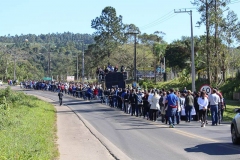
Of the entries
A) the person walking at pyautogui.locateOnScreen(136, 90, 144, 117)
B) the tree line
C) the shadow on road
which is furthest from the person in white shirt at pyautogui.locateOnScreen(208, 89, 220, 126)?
the tree line

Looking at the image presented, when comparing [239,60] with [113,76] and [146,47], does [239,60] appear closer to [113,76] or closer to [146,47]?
[113,76]

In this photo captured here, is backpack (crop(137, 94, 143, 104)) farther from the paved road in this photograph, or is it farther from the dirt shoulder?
the dirt shoulder

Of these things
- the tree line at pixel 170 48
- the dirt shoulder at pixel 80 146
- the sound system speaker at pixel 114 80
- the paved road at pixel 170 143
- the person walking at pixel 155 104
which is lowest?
the dirt shoulder at pixel 80 146

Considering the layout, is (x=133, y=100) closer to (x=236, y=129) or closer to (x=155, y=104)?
(x=155, y=104)

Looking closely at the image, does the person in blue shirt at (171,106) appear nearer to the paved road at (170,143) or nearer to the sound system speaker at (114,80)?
the paved road at (170,143)

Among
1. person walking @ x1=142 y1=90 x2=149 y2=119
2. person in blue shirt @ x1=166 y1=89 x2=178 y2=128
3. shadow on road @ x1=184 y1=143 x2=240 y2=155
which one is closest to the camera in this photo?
shadow on road @ x1=184 y1=143 x2=240 y2=155

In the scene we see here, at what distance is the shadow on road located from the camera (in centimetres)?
1251

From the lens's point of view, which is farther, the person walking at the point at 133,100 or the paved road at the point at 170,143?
the person walking at the point at 133,100

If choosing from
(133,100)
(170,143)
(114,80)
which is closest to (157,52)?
(114,80)

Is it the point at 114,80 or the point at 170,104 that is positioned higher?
the point at 114,80

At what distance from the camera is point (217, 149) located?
13125 mm

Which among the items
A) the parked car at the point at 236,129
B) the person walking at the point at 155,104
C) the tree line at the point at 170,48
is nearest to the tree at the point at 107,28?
the tree line at the point at 170,48

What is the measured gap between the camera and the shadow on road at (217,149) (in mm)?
12515

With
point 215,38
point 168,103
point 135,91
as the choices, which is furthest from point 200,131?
point 215,38
